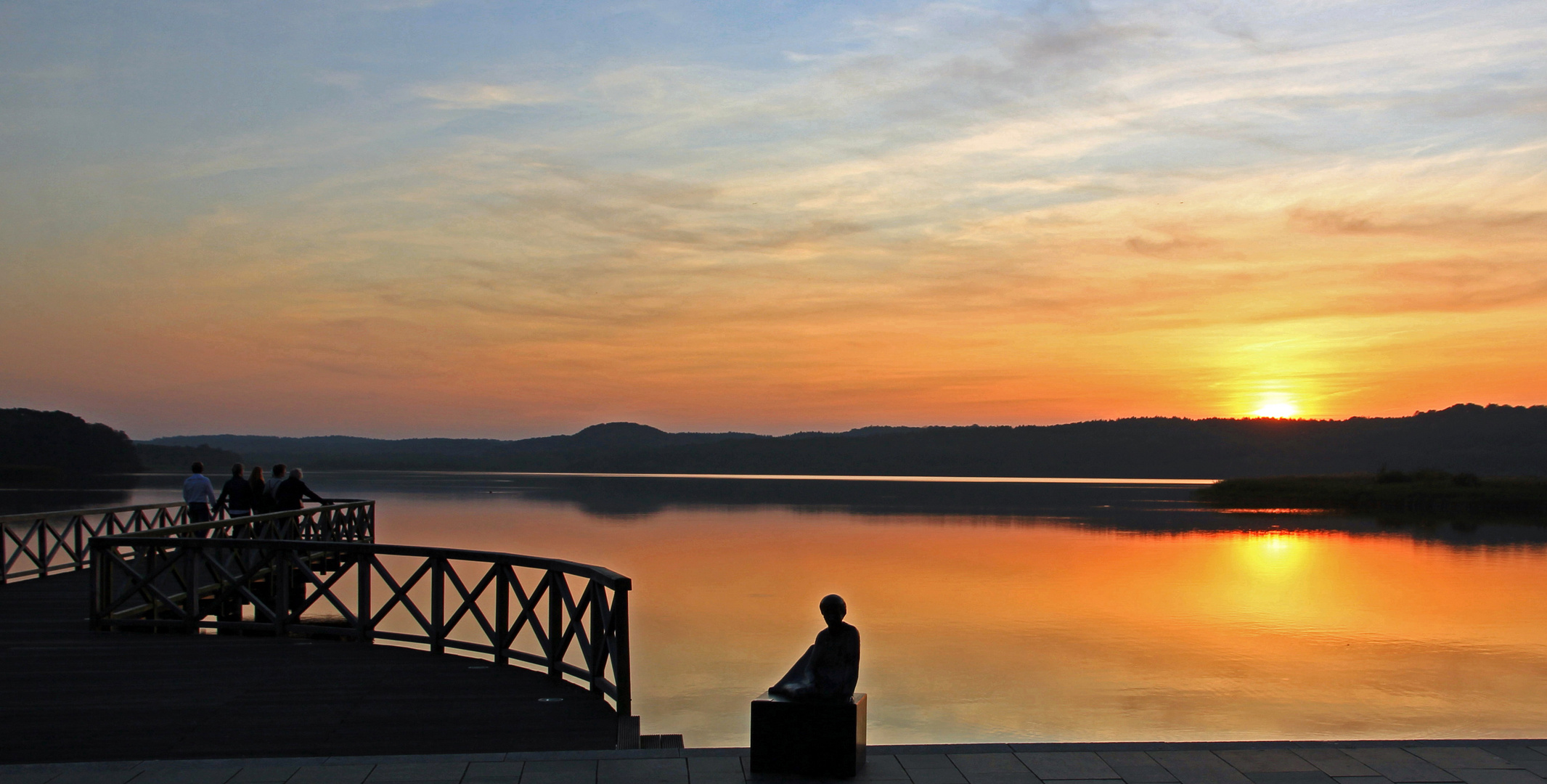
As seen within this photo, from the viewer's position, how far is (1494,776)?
609 centimetres

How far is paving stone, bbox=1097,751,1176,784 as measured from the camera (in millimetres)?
6109

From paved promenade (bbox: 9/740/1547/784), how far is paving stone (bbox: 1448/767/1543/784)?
0.04 ft

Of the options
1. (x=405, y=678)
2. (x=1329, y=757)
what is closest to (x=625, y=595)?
(x=405, y=678)

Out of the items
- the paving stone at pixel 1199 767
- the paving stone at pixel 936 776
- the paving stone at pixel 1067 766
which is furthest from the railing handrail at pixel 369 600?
the paving stone at pixel 1199 767

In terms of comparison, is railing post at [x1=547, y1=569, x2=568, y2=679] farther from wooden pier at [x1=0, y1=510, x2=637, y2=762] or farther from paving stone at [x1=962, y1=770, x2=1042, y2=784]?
paving stone at [x1=962, y1=770, x2=1042, y2=784]

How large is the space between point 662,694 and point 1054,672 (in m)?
6.12

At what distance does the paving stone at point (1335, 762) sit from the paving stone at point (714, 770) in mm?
3347

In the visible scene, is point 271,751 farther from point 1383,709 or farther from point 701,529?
point 701,529

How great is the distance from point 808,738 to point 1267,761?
2763 mm

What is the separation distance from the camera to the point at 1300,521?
51.0 metres

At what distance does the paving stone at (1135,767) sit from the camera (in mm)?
6109

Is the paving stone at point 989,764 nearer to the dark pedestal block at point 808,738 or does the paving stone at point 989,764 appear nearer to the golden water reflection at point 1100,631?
the dark pedestal block at point 808,738

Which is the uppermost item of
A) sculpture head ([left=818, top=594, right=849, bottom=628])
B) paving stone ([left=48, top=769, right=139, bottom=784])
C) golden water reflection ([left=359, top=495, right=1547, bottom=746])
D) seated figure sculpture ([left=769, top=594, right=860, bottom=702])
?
sculpture head ([left=818, top=594, right=849, bottom=628])

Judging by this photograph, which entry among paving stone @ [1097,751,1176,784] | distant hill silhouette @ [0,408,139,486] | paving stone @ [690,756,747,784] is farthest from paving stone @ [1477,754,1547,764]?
distant hill silhouette @ [0,408,139,486]
